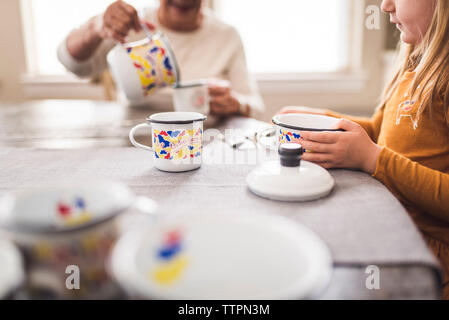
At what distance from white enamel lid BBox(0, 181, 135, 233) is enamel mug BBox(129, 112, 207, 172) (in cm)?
31

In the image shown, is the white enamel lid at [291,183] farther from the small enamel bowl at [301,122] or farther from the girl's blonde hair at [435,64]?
Result: the girl's blonde hair at [435,64]

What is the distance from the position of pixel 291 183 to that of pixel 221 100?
2.36 feet

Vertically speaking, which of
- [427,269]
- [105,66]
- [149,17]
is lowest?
[427,269]

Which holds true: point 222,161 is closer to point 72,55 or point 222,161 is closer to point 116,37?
point 116,37

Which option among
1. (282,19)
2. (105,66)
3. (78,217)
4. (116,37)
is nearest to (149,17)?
(105,66)

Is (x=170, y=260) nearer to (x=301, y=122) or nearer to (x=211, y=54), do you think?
(x=301, y=122)

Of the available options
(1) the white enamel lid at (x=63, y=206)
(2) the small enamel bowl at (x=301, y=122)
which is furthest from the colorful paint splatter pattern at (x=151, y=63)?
(1) the white enamel lid at (x=63, y=206)

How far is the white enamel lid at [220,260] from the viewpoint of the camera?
11.3 inches

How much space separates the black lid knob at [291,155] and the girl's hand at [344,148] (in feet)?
0.45

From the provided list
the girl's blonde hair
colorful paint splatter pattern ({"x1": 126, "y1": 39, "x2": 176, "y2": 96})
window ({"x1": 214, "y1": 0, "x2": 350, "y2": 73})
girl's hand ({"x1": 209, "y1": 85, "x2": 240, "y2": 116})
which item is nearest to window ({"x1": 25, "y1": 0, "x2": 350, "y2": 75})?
window ({"x1": 214, "y1": 0, "x2": 350, "y2": 73})

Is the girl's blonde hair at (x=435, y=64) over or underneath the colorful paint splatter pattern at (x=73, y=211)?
over

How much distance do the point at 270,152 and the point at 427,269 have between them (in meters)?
0.47

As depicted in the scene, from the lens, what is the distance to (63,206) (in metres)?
0.37

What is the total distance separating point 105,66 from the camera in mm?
1570
